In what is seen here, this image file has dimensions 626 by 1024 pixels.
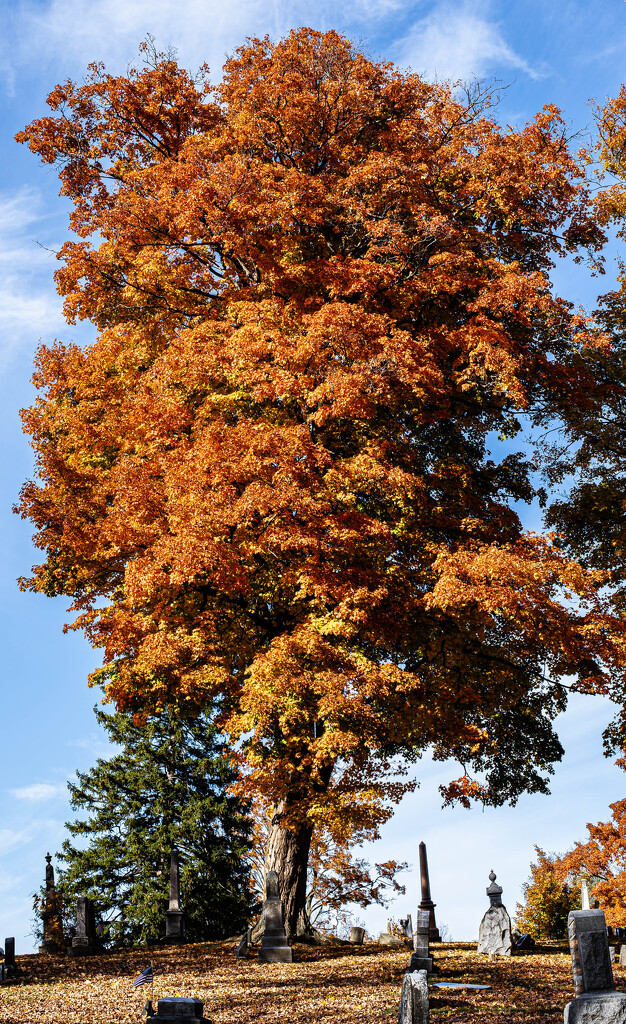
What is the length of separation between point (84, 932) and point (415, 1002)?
13.5 meters

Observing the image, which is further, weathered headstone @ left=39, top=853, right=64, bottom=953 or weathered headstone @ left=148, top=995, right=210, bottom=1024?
weathered headstone @ left=39, top=853, right=64, bottom=953

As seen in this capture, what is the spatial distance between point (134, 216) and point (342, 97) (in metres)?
5.31

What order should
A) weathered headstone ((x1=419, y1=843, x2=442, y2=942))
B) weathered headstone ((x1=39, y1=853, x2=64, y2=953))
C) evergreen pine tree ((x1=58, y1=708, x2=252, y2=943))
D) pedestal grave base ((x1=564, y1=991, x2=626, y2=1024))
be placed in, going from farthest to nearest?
evergreen pine tree ((x1=58, y1=708, x2=252, y2=943)) < weathered headstone ((x1=39, y1=853, x2=64, y2=953)) < weathered headstone ((x1=419, y1=843, x2=442, y2=942)) < pedestal grave base ((x1=564, y1=991, x2=626, y2=1024))

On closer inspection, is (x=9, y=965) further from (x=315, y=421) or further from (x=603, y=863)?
(x=603, y=863)

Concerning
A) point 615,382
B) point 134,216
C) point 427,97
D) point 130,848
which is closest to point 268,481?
point 134,216

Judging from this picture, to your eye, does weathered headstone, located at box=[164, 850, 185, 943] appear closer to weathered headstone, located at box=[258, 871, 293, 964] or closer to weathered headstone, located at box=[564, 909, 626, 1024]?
weathered headstone, located at box=[258, 871, 293, 964]

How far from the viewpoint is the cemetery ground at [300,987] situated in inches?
445

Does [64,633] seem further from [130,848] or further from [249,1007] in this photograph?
[130,848]

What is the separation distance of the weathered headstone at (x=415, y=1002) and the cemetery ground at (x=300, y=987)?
199 cm

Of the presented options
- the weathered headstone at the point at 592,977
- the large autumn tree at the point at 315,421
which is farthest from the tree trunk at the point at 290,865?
the weathered headstone at the point at 592,977

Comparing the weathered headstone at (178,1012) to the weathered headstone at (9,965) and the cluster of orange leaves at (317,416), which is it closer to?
the cluster of orange leaves at (317,416)

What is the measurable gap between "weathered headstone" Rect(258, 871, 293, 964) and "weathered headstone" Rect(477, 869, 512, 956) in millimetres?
3903

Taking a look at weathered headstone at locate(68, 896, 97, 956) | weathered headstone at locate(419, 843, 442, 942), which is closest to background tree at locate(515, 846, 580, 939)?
weathered headstone at locate(419, 843, 442, 942)

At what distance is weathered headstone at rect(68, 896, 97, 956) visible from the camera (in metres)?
19.2
